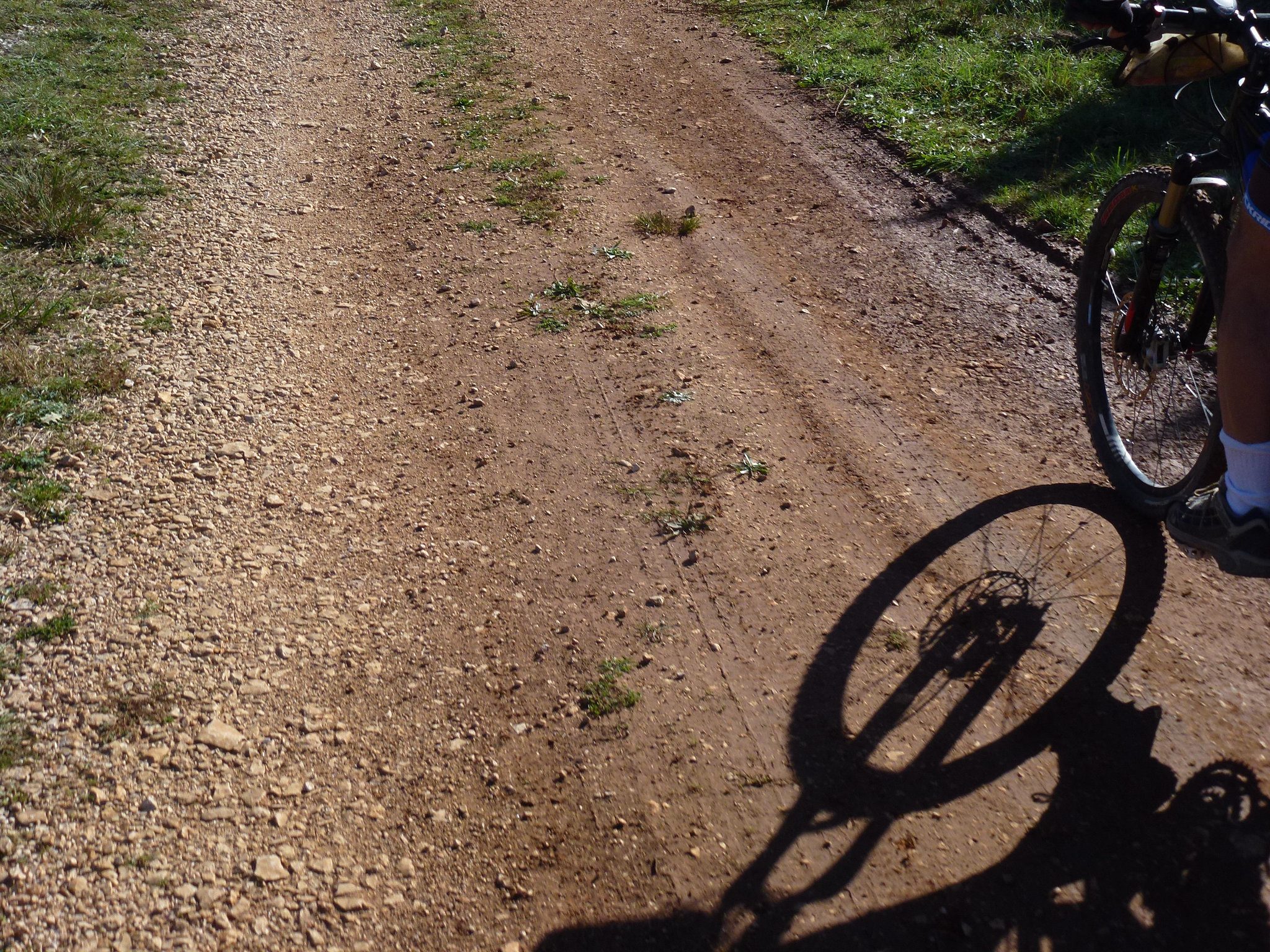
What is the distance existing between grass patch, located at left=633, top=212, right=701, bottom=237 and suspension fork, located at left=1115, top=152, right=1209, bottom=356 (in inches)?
110

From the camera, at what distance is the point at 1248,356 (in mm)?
2641

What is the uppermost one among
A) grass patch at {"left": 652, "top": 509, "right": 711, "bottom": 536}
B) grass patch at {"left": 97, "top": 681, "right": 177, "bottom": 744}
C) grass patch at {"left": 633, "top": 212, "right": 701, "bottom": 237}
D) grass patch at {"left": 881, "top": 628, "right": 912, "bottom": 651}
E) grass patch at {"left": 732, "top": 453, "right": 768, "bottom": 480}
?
grass patch at {"left": 633, "top": 212, "right": 701, "bottom": 237}

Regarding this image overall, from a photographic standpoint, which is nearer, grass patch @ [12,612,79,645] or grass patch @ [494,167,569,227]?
grass patch @ [12,612,79,645]

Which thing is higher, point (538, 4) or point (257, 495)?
point (538, 4)

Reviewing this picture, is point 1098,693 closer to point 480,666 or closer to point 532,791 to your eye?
point 532,791

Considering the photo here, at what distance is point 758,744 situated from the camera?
2.90m

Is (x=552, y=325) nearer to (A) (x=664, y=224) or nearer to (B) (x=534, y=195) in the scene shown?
(A) (x=664, y=224)

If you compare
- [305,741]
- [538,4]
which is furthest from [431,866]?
[538,4]

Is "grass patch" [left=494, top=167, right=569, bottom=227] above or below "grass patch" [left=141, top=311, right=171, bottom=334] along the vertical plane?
above

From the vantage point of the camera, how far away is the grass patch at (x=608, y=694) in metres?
3.06

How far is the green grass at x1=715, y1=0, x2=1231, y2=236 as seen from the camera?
231 inches

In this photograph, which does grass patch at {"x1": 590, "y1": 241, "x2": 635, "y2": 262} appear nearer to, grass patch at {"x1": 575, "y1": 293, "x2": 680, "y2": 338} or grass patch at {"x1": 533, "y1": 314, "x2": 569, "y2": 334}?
grass patch at {"x1": 575, "y1": 293, "x2": 680, "y2": 338}

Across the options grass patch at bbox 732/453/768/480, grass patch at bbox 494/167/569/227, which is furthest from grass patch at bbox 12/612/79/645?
grass patch at bbox 494/167/569/227

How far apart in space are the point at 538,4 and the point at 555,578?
27.2ft
